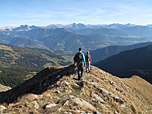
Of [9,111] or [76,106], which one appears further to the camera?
[76,106]

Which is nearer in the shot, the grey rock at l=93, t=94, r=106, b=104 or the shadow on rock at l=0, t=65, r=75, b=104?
the grey rock at l=93, t=94, r=106, b=104

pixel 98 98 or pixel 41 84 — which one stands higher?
pixel 98 98

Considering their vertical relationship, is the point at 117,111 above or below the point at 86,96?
below

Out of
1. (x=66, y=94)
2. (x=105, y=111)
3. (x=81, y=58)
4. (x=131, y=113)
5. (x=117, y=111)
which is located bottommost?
(x=131, y=113)

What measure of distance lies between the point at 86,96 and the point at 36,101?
666 centimetres

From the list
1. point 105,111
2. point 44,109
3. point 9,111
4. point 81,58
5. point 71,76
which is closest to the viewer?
point 9,111

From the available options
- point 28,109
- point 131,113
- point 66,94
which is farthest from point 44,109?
point 131,113

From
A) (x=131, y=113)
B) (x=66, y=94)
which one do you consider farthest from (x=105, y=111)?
(x=131, y=113)

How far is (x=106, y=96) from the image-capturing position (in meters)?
19.3

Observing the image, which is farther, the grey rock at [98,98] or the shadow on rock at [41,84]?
the shadow on rock at [41,84]

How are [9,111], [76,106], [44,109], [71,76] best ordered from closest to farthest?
[9,111]
[44,109]
[76,106]
[71,76]

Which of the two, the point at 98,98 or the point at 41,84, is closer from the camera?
the point at 98,98

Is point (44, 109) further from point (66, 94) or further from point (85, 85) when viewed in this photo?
point (85, 85)

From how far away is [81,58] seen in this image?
21.0m
